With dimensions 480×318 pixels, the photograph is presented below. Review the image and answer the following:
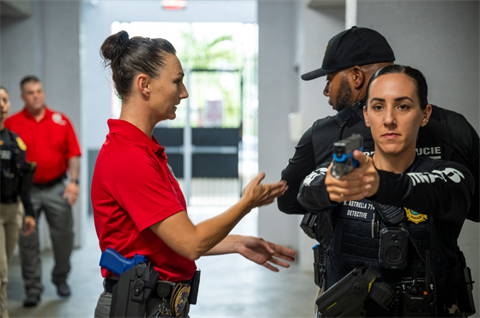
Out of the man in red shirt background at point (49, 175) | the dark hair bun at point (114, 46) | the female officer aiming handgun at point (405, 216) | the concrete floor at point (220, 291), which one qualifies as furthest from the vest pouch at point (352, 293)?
the man in red shirt background at point (49, 175)

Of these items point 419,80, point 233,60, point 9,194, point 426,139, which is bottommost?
point 9,194

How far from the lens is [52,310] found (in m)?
3.70

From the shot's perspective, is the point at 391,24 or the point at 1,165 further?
the point at 1,165

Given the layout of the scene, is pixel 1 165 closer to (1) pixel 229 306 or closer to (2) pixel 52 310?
(2) pixel 52 310

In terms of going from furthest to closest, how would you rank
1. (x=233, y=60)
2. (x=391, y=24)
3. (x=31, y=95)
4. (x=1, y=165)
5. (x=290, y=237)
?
(x=233, y=60) → (x=290, y=237) → (x=31, y=95) → (x=1, y=165) → (x=391, y=24)

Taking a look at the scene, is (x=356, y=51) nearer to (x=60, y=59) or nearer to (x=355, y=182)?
(x=355, y=182)

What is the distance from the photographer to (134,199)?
1.33 meters

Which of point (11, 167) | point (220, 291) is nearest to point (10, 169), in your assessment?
point (11, 167)

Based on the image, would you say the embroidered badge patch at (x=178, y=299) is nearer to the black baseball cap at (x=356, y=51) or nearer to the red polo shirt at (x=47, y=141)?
the black baseball cap at (x=356, y=51)

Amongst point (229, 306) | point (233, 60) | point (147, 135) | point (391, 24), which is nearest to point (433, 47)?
point (391, 24)

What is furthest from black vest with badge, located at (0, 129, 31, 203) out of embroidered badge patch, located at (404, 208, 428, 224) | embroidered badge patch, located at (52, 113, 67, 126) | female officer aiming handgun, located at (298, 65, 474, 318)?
embroidered badge patch, located at (404, 208, 428, 224)

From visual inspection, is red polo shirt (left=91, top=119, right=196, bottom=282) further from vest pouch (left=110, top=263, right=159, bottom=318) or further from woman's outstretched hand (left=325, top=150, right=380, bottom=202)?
Result: woman's outstretched hand (left=325, top=150, right=380, bottom=202)

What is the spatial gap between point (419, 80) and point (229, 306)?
9.75ft

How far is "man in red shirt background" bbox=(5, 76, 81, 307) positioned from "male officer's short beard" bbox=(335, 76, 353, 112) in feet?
10.1
